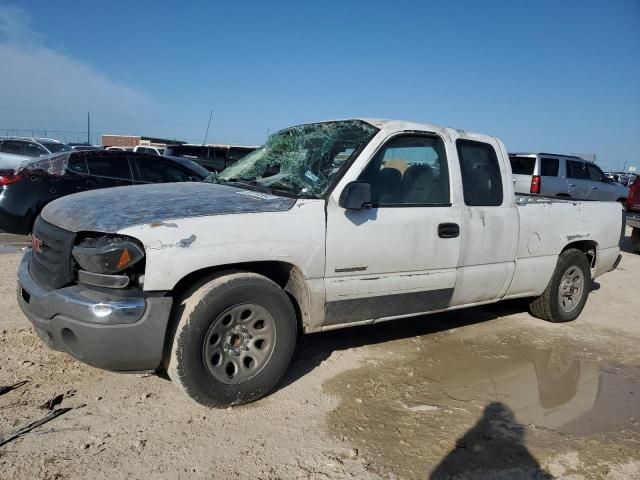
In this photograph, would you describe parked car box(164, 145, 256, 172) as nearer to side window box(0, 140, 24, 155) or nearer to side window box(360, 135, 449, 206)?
side window box(0, 140, 24, 155)

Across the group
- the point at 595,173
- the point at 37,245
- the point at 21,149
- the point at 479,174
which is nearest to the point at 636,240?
the point at 595,173

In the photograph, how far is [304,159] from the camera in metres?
4.25

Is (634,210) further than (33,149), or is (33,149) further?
(33,149)

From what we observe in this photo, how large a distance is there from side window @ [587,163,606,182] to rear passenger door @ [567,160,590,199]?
23 centimetres

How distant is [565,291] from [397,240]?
2.88m

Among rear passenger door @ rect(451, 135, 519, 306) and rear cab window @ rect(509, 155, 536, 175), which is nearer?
rear passenger door @ rect(451, 135, 519, 306)

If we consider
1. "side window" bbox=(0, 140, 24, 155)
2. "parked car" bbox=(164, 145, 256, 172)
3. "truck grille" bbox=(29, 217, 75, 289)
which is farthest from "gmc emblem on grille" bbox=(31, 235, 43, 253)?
"side window" bbox=(0, 140, 24, 155)

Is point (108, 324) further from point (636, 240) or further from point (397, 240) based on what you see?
point (636, 240)

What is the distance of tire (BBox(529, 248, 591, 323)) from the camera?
18.3ft

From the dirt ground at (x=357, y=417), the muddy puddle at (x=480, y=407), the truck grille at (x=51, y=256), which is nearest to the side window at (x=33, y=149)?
the dirt ground at (x=357, y=417)

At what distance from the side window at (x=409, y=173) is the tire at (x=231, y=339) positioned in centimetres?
114

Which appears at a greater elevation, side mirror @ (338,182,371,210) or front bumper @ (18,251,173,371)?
side mirror @ (338,182,371,210)

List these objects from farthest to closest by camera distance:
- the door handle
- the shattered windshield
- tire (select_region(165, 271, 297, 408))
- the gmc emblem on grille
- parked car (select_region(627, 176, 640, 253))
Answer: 1. parked car (select_region(627, 176, 640, 253))
2. the door handle
3. the shattered windshield
4. the gmc emblem on grille
5. tire (select_region(165, 271, 297, 408))

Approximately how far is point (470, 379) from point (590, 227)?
2592mm
